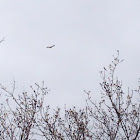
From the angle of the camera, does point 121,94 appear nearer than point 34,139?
No

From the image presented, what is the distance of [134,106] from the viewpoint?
40.5 feet

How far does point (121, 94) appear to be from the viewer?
39.9 ft

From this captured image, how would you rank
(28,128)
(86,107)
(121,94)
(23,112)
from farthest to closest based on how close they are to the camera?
(86,107) < (121,94) < (23,112) < (28,128)

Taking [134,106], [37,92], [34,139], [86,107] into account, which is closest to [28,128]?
[34,139]

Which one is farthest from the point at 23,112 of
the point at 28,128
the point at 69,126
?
the point at 69,126

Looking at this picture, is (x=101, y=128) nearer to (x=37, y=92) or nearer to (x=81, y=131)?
(x=81, y=131)

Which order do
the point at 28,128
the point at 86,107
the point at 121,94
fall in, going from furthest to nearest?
the point at 86,107
the point at 121,94
the point at 28,128

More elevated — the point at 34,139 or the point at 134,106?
the point at 134,106

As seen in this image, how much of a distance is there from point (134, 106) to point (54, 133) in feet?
11.9

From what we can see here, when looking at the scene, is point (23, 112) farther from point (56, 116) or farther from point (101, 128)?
point (101, 128)

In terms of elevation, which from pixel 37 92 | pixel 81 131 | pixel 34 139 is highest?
pixel 37 92

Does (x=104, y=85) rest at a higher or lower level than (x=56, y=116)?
higher

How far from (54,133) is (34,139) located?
0.91 m

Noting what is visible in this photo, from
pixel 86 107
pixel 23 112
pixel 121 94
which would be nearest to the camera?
pixel 23 112
